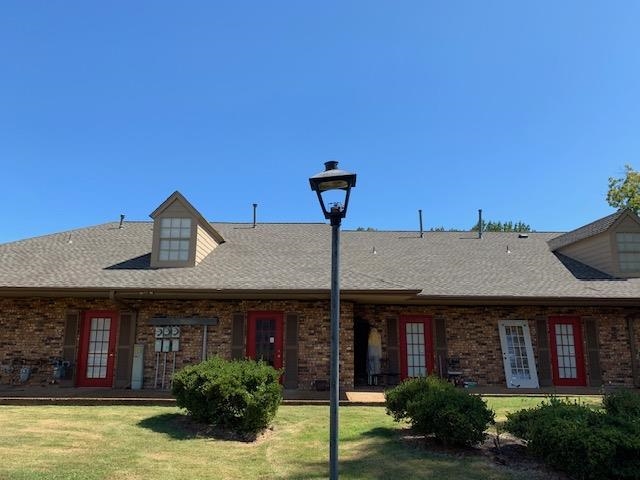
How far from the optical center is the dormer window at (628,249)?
15898 mm

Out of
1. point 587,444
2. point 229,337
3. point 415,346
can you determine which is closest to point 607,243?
point 415,346

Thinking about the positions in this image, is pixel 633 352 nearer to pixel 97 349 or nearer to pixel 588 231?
pixel 588 231

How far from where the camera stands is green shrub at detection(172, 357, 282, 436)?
26.8 feet

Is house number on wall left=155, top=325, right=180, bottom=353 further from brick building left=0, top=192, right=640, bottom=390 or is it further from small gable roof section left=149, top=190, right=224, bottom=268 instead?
small gable roof section left=149, top=190, right=224, bottom=268

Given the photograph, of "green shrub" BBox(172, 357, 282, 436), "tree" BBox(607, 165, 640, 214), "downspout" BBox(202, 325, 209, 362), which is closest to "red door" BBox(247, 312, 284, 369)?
"downspout" BBox(202, 325, 209, 362)

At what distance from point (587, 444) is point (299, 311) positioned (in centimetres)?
883

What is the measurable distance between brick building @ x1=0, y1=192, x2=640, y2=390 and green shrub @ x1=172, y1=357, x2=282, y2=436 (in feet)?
14.0

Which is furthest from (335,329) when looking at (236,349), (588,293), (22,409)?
(588,293)

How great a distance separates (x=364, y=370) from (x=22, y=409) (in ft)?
30.0

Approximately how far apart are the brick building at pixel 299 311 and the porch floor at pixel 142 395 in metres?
0.46

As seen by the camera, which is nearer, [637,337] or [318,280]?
[318,280]

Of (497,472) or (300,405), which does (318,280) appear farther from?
(497,472)

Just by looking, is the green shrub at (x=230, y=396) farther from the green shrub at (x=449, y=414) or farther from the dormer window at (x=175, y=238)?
the dormer window at (x=175, y=238)

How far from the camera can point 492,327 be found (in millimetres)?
14633
